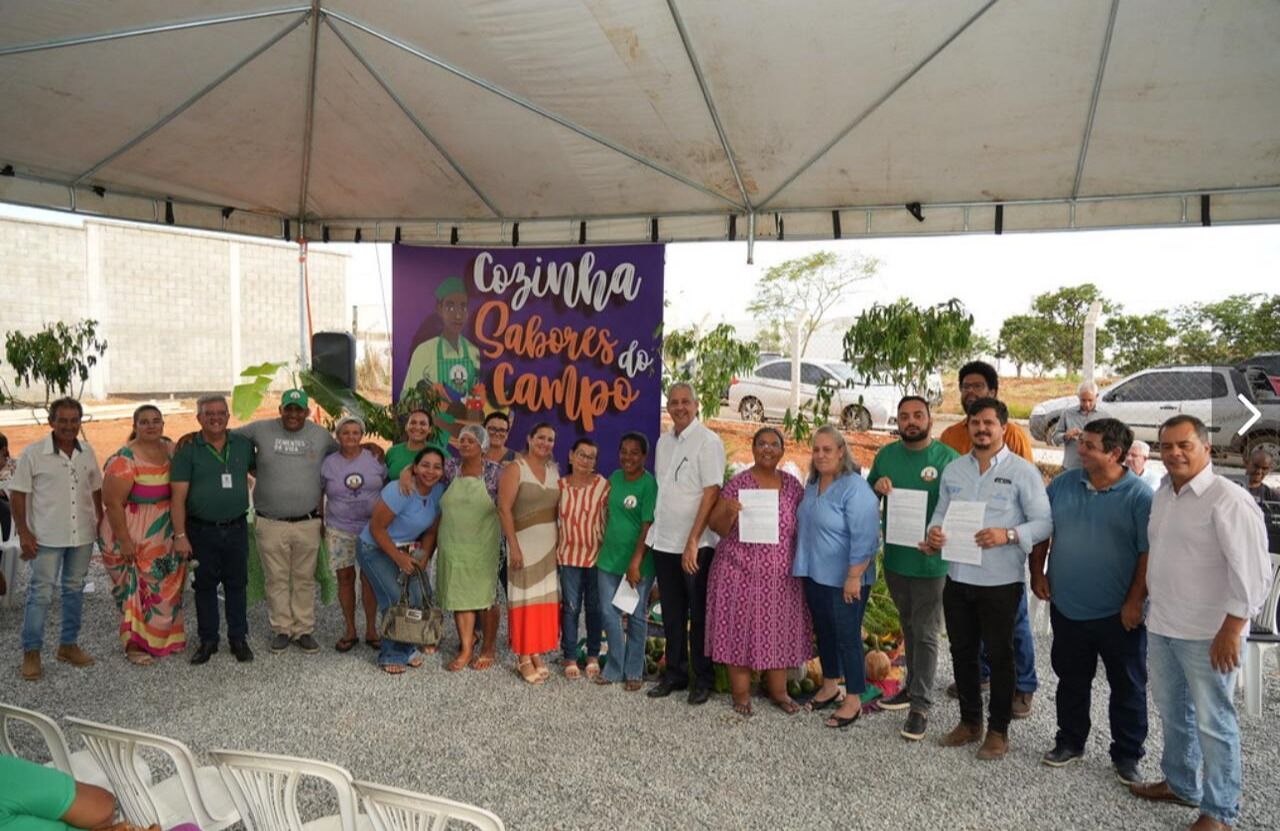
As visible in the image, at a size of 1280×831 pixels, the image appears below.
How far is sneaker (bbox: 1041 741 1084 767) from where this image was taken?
11.7 ft

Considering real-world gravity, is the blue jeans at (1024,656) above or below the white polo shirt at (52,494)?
below

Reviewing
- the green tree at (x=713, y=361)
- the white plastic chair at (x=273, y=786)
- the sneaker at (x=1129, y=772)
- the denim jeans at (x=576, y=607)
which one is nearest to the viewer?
the white plastic chair at (x=273, y=786)

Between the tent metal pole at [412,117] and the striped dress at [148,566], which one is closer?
the tent metal pole at [412,117]

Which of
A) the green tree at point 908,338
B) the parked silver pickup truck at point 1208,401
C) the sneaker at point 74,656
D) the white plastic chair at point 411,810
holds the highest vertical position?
the green tree at point 908,338

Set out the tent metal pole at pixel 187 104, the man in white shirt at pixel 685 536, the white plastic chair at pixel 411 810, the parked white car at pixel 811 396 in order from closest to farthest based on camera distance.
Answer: the white plastic chair at pixel 411 810 < the tent metal pole at pixel 187 104 < the man in white shirt at pixel 685 536 < the parked white car at pixel 811 396

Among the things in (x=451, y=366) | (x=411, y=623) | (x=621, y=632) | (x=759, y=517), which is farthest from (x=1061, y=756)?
(x=451, y=366)

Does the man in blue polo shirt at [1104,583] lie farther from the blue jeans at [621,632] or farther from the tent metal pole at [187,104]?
the tent metal pole at [187,104]

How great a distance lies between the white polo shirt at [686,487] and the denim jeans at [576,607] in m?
0.52

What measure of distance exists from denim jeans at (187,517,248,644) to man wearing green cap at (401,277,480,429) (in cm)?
227

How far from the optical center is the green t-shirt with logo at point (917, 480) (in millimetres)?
3885

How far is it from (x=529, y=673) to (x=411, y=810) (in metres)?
2.70

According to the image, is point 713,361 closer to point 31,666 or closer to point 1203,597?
point 1203,597

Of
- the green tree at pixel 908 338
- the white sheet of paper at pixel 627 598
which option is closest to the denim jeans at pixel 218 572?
the white sheet of paper at pixel 627 598

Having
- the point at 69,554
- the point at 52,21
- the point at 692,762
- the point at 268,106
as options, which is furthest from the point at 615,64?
the point at 69,554
